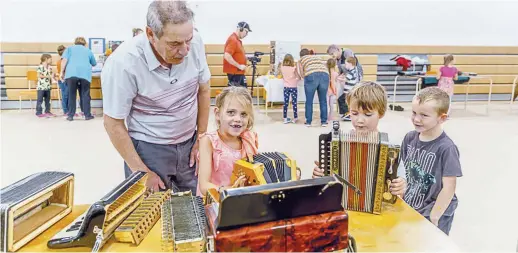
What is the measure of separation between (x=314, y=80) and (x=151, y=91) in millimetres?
5317

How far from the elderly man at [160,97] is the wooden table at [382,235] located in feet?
1.71

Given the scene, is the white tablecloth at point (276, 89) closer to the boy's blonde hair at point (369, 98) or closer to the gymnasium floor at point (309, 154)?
the gymnasium floor at point (309, 154)

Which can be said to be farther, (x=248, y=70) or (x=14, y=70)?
(x=248, y=70)

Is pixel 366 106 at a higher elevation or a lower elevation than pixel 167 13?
lower

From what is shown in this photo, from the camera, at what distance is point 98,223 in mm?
1390

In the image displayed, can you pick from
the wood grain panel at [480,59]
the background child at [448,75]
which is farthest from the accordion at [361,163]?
the wood grain panel at [480,59]

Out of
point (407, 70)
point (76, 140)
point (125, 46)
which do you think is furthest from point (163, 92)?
point (407, 70)

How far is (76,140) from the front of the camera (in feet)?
20.2

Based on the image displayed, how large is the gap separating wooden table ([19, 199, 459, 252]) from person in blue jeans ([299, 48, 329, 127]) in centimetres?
554

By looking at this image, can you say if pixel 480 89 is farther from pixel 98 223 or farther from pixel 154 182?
pixel 98 223

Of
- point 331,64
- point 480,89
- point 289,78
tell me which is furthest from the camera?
point 480,89

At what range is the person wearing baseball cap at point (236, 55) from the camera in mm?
7426

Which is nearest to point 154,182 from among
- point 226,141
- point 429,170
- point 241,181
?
point 226,141

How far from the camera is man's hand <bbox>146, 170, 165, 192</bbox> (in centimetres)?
222
